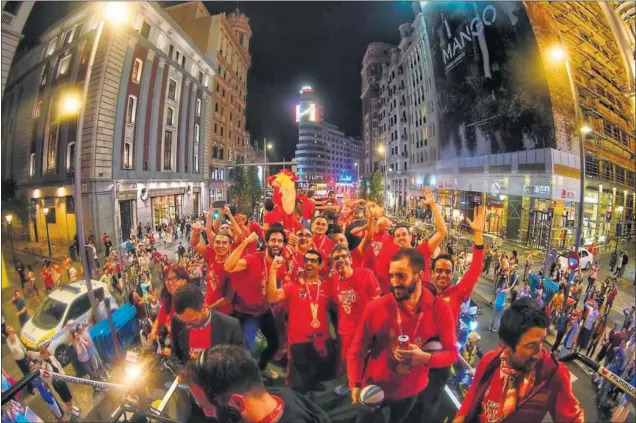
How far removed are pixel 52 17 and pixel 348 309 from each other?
257 centimetres

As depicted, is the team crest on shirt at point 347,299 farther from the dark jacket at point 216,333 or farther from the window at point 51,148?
the window at point 51,148

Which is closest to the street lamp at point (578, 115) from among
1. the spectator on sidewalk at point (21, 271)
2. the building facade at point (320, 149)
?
the building facade at point (320, 149)

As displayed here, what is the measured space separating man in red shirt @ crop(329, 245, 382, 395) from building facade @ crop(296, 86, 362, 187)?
61 cm

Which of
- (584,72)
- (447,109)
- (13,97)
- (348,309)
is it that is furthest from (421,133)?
(13,97)

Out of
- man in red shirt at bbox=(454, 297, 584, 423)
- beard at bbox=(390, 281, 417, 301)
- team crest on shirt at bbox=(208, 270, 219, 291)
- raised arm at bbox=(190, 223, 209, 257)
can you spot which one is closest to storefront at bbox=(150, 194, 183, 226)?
raised arm at bbox=(190, 223, 209, 257)

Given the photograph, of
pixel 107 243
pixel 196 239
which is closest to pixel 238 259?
pixel 196 239

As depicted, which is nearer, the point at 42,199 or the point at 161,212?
the point at 42,199

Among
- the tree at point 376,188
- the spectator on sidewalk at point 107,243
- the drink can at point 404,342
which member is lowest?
the drink can at point 404,342

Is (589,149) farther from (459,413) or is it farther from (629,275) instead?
(459,413)

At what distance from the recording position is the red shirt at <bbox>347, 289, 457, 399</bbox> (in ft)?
4.90

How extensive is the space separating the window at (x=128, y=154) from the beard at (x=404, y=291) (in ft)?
5.27

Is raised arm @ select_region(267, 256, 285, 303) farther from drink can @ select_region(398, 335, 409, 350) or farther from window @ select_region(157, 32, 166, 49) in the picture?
window @ select_region(157, 32, 166, 49)

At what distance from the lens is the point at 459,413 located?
1.48 meters

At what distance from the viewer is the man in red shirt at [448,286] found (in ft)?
5.31
